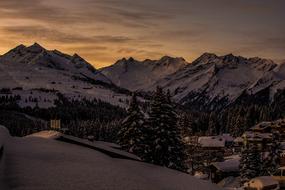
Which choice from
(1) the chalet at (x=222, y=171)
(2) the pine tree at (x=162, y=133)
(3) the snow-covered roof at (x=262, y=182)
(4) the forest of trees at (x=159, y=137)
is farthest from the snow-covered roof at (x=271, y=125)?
(2) the pine tree at (x=162, y=133)

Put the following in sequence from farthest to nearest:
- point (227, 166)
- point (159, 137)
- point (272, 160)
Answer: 1. point (227, 166)
2. point (272, 160)
3. point (159, 137)

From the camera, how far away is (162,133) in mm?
48469

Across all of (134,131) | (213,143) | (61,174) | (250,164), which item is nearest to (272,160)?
(250,164)

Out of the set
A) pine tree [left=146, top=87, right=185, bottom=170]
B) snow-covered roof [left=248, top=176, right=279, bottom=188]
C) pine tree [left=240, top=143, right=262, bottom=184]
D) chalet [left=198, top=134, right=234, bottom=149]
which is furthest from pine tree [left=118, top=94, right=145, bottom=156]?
chalet [left=198, top=134, right=234, bottom=149]

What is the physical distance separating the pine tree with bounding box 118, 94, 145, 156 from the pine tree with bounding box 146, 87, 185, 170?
120 centimetres

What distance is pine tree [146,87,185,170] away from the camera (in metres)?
48.3

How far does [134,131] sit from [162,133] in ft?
10.3

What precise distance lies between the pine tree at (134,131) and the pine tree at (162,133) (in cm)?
120

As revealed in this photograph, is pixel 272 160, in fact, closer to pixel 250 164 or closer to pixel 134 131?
pixel 250 164

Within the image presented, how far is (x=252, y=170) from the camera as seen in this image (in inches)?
2857

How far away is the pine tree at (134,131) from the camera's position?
4894cm

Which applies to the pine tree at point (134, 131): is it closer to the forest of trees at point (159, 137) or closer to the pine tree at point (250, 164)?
the forest of trees at point (159, 137)

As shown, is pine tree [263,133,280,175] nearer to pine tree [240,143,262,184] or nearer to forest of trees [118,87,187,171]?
pine tree [240,143,262,184]

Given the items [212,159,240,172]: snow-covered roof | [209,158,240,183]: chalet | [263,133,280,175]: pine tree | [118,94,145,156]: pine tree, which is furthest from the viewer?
[209,158,240,183]: chalet
